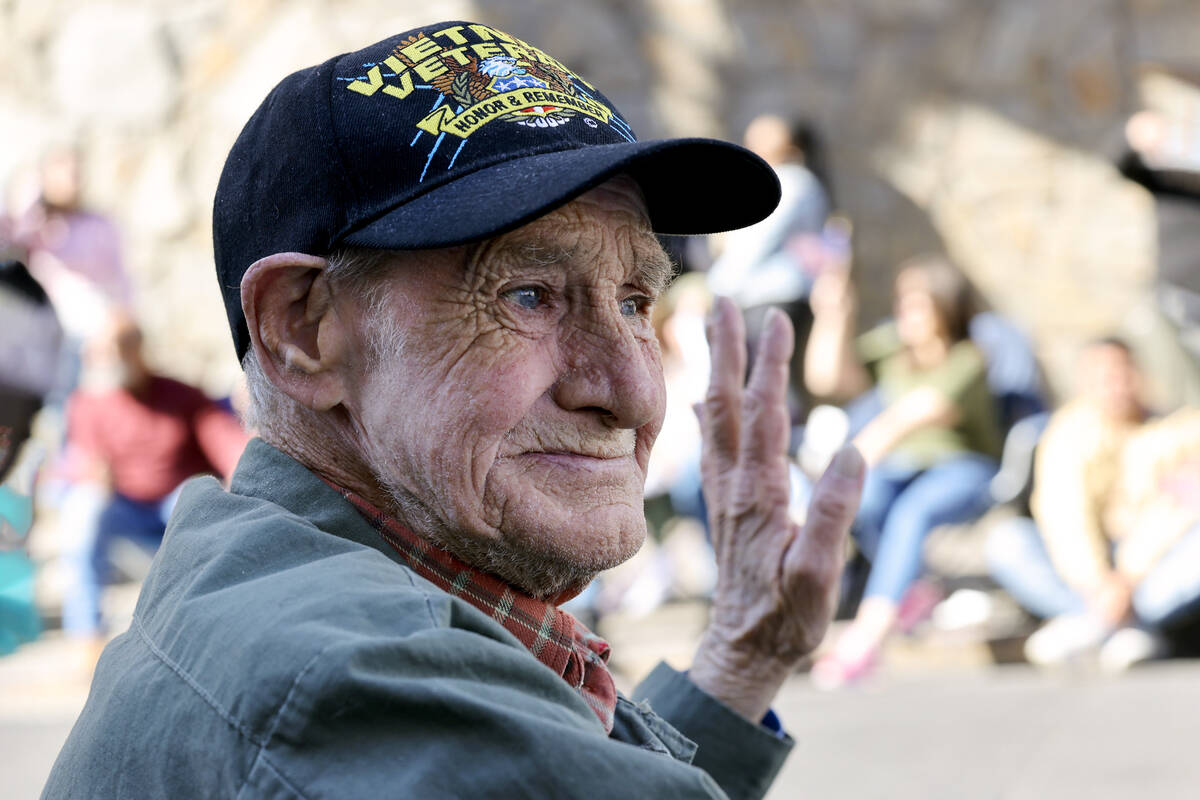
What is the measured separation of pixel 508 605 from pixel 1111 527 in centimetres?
385

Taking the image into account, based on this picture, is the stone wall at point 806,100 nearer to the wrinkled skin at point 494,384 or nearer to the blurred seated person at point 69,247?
the blurred seated person at point 69,247

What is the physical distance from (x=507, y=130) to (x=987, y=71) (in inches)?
256

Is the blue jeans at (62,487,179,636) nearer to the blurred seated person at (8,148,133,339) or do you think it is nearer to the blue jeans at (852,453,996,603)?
the blurred seated person at (8,148,133,339)

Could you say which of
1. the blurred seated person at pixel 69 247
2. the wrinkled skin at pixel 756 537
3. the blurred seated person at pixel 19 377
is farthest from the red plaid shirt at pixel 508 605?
the blurred seated person at pixel 69 247

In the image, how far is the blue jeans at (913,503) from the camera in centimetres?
454

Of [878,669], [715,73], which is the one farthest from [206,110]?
[878,669]

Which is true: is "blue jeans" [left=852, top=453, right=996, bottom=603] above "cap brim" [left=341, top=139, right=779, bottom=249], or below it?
above

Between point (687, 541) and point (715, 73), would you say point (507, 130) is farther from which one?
point (715, 73)

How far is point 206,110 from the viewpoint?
7242 millimetres

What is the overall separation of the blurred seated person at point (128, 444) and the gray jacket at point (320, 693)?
3761mm

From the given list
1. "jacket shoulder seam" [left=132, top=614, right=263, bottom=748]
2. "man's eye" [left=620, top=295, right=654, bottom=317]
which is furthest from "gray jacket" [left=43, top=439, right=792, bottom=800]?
"man's eye" [left=620, top=295, right=654, bottom=317]

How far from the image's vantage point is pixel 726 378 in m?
1.55

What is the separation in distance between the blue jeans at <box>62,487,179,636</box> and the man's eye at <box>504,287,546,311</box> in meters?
3.74

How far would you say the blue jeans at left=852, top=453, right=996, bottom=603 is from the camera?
454cm
